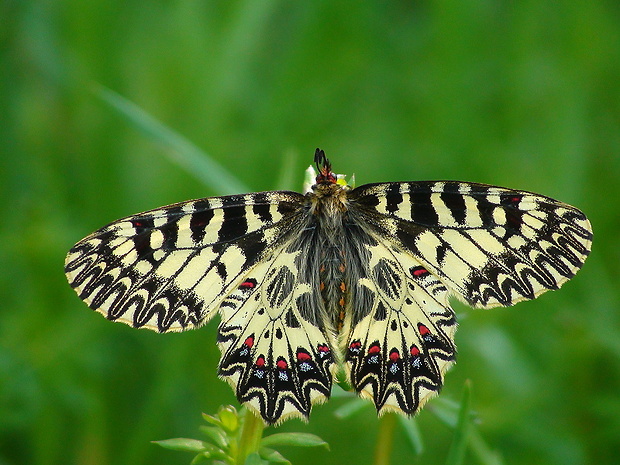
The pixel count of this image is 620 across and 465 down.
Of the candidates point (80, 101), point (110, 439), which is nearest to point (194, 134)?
point (80, 101)

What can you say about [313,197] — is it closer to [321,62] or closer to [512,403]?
[512,403]

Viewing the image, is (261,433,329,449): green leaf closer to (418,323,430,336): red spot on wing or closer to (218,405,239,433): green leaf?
(218,405,239,433): green leaf

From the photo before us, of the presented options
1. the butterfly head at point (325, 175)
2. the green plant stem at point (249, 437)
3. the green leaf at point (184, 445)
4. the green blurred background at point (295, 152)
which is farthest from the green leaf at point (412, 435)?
the green blurred background at point (295, 152)

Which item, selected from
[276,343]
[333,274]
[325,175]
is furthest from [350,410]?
[325,175]

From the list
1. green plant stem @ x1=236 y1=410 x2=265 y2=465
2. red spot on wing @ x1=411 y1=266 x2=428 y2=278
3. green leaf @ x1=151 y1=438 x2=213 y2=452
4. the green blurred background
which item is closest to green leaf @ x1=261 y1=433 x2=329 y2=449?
green plant stem @ x1=236 y1=410 x2=265 y2=465

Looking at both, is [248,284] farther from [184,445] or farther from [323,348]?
[184,445]
